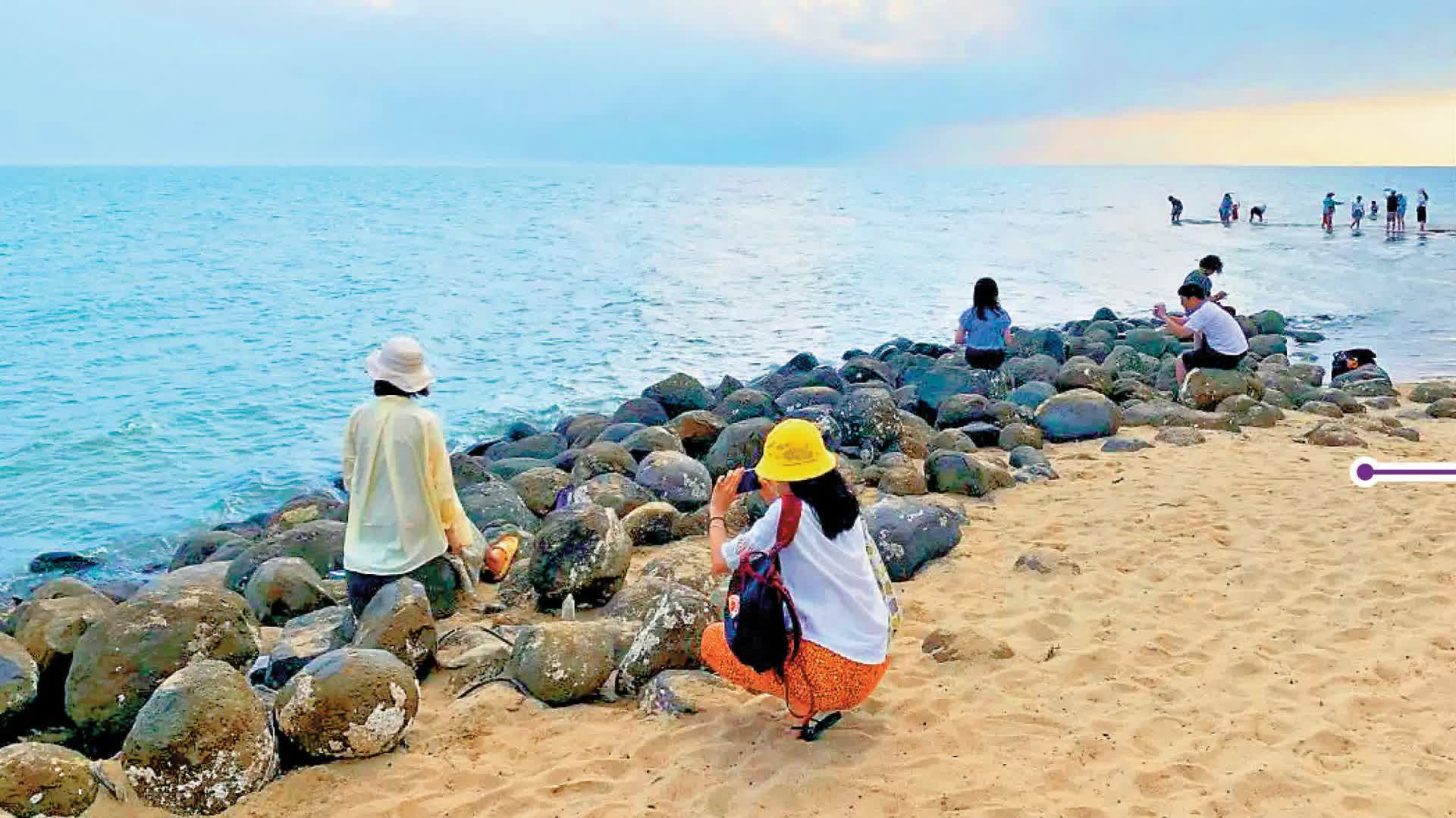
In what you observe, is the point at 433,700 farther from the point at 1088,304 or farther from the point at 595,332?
the point at 1088,304

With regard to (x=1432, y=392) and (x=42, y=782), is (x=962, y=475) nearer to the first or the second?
(x=42, y=782)

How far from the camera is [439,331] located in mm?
24547

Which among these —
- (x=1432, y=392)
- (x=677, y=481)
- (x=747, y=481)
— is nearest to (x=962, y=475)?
(x=677, y=481)

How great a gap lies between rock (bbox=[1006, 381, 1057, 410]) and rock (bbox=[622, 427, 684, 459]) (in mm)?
3827

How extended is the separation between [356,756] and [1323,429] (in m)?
8.94

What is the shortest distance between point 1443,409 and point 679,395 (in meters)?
8.38

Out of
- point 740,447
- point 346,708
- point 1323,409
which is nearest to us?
point 346,708

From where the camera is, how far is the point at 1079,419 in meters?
10.2

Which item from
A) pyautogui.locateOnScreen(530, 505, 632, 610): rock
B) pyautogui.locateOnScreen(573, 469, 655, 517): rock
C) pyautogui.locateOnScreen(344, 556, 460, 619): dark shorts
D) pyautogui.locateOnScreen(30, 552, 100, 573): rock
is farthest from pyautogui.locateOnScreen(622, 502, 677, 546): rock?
pyautogui.locateOnScreen(30, 552, 100, 573): rock

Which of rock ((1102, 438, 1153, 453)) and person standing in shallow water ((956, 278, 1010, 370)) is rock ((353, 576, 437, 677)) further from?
person standing in shallow water ((956, 278, 1010, 370))

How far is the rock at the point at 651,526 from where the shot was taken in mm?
7555

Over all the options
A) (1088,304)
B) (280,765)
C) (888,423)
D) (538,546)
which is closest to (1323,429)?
(888,423)

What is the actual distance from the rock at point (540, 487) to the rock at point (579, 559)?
246 cm

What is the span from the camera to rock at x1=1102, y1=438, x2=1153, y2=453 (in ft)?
31.1
